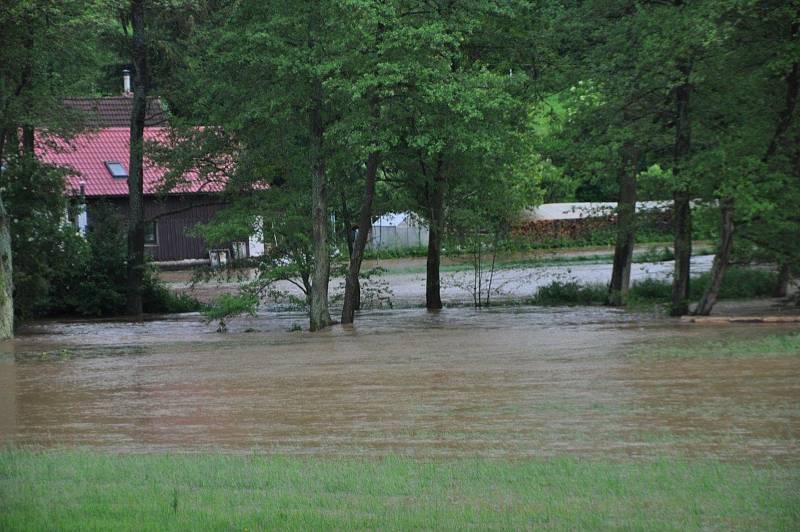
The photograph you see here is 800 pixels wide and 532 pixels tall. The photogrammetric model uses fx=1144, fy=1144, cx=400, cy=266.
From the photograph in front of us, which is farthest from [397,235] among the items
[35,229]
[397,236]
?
[35,229]

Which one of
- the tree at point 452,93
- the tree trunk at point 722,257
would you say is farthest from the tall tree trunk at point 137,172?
the tree trunk at point 722,257

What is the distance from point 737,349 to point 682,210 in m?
8.74

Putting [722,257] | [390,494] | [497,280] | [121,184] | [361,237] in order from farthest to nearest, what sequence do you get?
1. [121,184]
2. [497,280]
3. [361,237]
4. [722,257]
5. [390,494]

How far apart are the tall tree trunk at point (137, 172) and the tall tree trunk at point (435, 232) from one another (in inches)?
344

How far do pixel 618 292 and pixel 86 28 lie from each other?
16.6m

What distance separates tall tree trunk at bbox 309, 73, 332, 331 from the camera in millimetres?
26547

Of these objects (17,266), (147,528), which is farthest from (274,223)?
(147,528)

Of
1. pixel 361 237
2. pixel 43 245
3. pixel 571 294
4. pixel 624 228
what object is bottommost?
pixel 571 294

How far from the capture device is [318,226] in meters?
27.2

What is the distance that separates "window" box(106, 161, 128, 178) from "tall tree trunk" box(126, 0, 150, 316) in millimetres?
19471

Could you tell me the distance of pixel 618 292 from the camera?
33.3 meters

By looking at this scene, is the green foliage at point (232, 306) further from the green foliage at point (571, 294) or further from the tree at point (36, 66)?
the green foliage at point (571, 294)

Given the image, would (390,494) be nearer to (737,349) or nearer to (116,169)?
(737,349)

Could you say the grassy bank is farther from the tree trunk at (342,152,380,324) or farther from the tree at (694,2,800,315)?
the tree trunk at (342,152,380,324)
